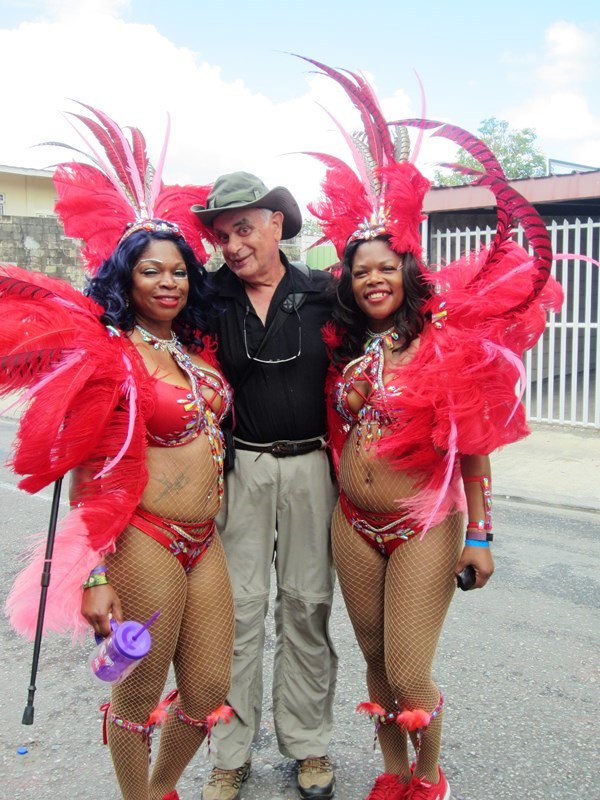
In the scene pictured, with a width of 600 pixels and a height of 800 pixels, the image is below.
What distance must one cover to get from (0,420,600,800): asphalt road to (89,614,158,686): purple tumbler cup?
908 mm

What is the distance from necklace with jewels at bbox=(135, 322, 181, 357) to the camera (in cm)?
251

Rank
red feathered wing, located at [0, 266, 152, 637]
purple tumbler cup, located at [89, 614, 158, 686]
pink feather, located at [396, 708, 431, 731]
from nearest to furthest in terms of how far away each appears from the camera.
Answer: purple tumbler cup, located at [89, 614, 158, 686] < red feathered wing, located at [0, 266, 152, 637] < pink feather, located at [396, 708, 431, 731]

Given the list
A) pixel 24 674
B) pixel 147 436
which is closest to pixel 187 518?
pixel 147 436

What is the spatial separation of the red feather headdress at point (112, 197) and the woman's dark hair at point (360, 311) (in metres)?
0.54

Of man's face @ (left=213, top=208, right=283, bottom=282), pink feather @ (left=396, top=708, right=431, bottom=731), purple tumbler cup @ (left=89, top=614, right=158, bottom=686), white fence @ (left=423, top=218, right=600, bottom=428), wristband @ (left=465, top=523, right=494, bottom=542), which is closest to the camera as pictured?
purple tumbler cup @ (left=89, top=614, right=158, bottom=686)

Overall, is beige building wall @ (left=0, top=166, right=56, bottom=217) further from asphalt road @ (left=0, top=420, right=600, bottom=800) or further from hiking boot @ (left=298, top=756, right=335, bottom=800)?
hiking boot @ (left=298, top=756, right=335, bottom=800)

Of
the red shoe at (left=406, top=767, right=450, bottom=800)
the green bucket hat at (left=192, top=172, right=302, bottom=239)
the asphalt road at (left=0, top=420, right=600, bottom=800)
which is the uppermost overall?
the green bucket hat at (left=192, top=172, right=302, bottom=239)

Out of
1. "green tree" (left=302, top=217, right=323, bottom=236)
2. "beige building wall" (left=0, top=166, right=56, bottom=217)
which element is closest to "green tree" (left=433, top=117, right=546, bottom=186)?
"beige building wall" (left=0, top=166, right=56, bottom=217)

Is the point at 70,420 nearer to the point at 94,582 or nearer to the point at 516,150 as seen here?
the point at 94,582

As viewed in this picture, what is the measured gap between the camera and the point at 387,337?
2.61 meters

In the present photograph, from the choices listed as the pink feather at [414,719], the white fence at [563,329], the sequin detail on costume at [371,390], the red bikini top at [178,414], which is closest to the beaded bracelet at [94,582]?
the red bikini top at [178,414]

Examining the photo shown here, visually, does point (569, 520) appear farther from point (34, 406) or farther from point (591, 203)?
point (591, 203)

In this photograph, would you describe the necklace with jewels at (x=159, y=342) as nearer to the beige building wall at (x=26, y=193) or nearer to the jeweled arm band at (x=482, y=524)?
the jeweled arm band at (x=482, y=524)

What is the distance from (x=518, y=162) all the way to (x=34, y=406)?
42.6 metres
